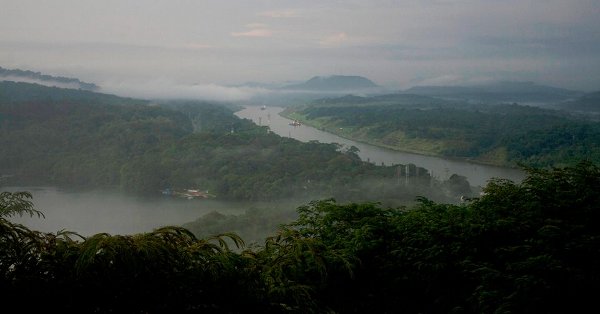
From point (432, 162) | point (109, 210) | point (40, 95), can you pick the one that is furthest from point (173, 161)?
point (40, 95)

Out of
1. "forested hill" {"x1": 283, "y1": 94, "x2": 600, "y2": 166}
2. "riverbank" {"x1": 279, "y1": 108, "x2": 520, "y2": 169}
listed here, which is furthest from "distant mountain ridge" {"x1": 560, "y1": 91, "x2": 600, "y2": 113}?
"riverbank" {"x1": 279, "y1": 108, "x2": 520, "y2": 169}

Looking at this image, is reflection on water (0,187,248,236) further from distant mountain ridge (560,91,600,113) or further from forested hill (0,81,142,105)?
distant mountain ridge (560,91,600,113)

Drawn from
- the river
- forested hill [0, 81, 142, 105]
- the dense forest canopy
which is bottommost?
the river

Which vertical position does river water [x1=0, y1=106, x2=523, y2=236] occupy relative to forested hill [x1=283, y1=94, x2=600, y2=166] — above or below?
below

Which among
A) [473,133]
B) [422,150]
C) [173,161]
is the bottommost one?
[173,161]

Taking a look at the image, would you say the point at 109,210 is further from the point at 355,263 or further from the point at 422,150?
the point at 422,150

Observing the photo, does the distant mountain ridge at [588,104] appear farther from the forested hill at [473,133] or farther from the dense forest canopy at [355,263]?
the dense forest canopy at [355,263]
